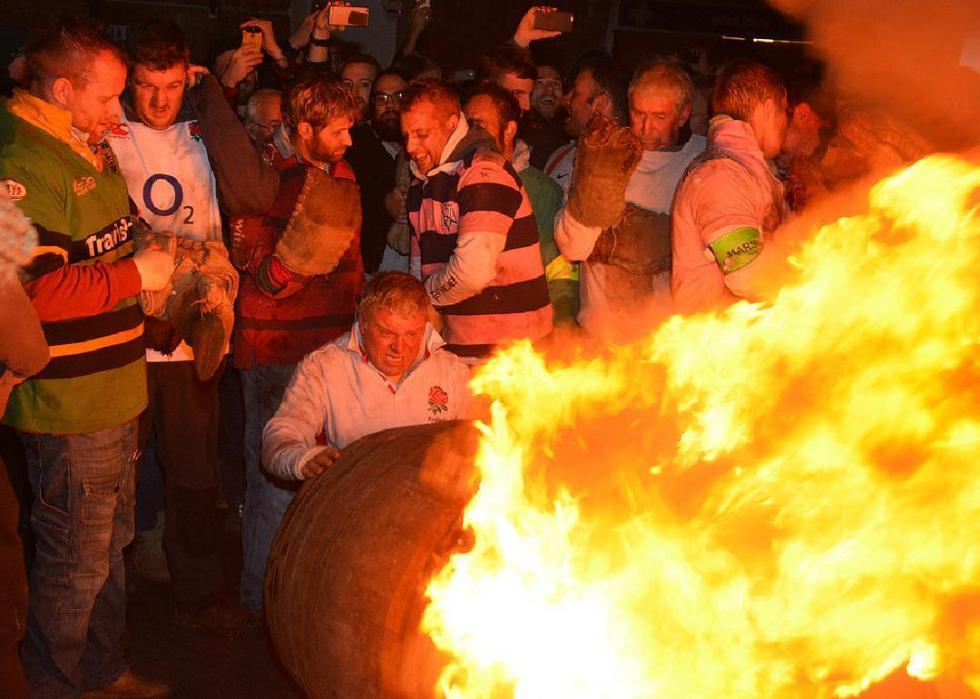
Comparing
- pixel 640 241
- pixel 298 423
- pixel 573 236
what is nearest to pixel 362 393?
pixel 298 423

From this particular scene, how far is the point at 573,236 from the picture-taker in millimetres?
5266

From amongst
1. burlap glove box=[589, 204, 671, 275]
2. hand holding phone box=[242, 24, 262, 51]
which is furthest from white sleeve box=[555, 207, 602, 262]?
hand holding phone box=[242, 24, 262, 51]

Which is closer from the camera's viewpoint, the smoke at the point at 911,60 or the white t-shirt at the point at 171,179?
the white t-shirt at the point at 171,179

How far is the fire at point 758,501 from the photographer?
3.44 m

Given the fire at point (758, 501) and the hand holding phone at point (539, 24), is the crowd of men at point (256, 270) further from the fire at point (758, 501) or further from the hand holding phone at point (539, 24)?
the hand holding phone at point (539, 24)

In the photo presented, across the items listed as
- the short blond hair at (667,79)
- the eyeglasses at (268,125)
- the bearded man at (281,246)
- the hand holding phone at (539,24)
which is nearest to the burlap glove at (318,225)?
the bearded man at (281,246)

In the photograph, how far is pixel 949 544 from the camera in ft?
12.4

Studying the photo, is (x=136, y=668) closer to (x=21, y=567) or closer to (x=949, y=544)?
(x=21, y=567)

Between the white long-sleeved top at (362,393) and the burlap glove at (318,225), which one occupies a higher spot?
the burlap glove at (318,225)

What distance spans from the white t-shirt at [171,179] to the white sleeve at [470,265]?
3.49 feet

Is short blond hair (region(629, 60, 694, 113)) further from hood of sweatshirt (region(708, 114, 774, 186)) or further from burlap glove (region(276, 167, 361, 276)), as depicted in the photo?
burlap glove (region(276, 167, 361, 276))

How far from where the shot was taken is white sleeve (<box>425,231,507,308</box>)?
4.84 m

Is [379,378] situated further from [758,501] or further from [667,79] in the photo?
[667,79]

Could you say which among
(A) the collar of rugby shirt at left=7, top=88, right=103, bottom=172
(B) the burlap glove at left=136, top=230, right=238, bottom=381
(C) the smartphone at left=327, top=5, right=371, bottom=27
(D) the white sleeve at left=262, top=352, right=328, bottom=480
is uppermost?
(A) the collar of rugby shirt at left=7, top=88, right=103, bottom=172
